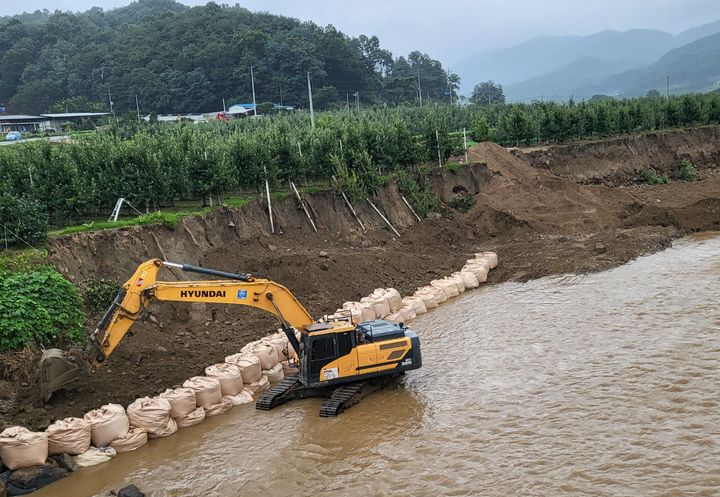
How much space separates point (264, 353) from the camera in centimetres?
1841

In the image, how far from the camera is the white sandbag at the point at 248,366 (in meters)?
17.7

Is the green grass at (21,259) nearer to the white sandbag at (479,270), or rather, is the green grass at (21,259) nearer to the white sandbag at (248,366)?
the white sandbag at (248,366)

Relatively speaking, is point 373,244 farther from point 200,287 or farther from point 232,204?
point 200,287

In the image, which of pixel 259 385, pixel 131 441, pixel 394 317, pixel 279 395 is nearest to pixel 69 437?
pixel 131 441

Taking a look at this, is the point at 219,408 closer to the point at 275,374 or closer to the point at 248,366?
the point at 248,366

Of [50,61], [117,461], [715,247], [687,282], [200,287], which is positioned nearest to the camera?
[117,461]

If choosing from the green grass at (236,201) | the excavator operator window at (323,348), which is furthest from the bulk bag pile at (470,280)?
the excavator operator window at (323,348)

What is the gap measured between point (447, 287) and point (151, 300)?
487 inches

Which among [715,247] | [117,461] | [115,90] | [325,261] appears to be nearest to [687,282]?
[715,247]

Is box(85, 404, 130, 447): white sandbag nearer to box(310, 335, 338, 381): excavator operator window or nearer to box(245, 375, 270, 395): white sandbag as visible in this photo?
box(245, 375, 270, 395): white sandbag

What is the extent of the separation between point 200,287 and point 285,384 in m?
3.18

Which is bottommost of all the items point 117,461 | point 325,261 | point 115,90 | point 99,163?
point 117,461

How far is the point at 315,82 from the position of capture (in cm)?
9681

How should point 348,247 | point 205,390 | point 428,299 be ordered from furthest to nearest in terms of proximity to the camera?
point 348,247 < point 428,299 < point 205,390
